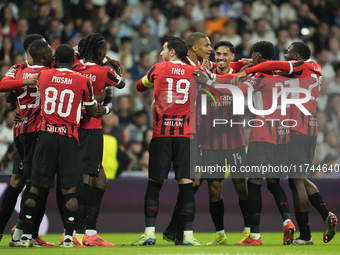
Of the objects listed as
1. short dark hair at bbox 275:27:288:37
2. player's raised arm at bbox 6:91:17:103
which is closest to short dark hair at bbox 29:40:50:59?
player's raised arm at bbox 6:91:17:103

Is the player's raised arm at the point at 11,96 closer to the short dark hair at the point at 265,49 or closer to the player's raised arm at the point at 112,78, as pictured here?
the player's raised arm at the point at 112,78

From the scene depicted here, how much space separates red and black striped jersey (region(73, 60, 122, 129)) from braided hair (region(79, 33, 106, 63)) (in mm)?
103

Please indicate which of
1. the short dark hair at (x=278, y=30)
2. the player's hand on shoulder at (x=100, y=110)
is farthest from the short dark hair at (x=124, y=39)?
the player's hand on shoulder at (x=100, y=110)

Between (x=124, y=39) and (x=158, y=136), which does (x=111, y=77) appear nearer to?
(x=158, y=136)

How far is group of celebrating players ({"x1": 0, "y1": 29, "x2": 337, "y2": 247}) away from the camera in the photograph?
5781 mm

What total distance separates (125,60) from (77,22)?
150 cm

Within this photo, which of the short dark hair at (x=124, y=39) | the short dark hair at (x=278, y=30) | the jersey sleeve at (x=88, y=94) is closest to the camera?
the jersey sleeve at (x=88, y=94)

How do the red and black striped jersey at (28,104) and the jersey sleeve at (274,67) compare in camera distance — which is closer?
the red and black striped jersey at (28,104)

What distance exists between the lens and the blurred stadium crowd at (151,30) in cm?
1066

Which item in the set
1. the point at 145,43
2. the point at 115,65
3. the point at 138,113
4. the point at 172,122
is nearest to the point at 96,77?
the point at 115,65

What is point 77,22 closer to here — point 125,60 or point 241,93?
point 125,60

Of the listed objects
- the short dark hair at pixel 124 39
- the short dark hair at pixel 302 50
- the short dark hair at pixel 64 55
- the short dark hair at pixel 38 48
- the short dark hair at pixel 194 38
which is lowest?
the short dark hair at pixel 64 55

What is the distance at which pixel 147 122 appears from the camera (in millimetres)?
10961

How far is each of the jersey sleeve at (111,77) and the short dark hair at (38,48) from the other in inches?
29.1
